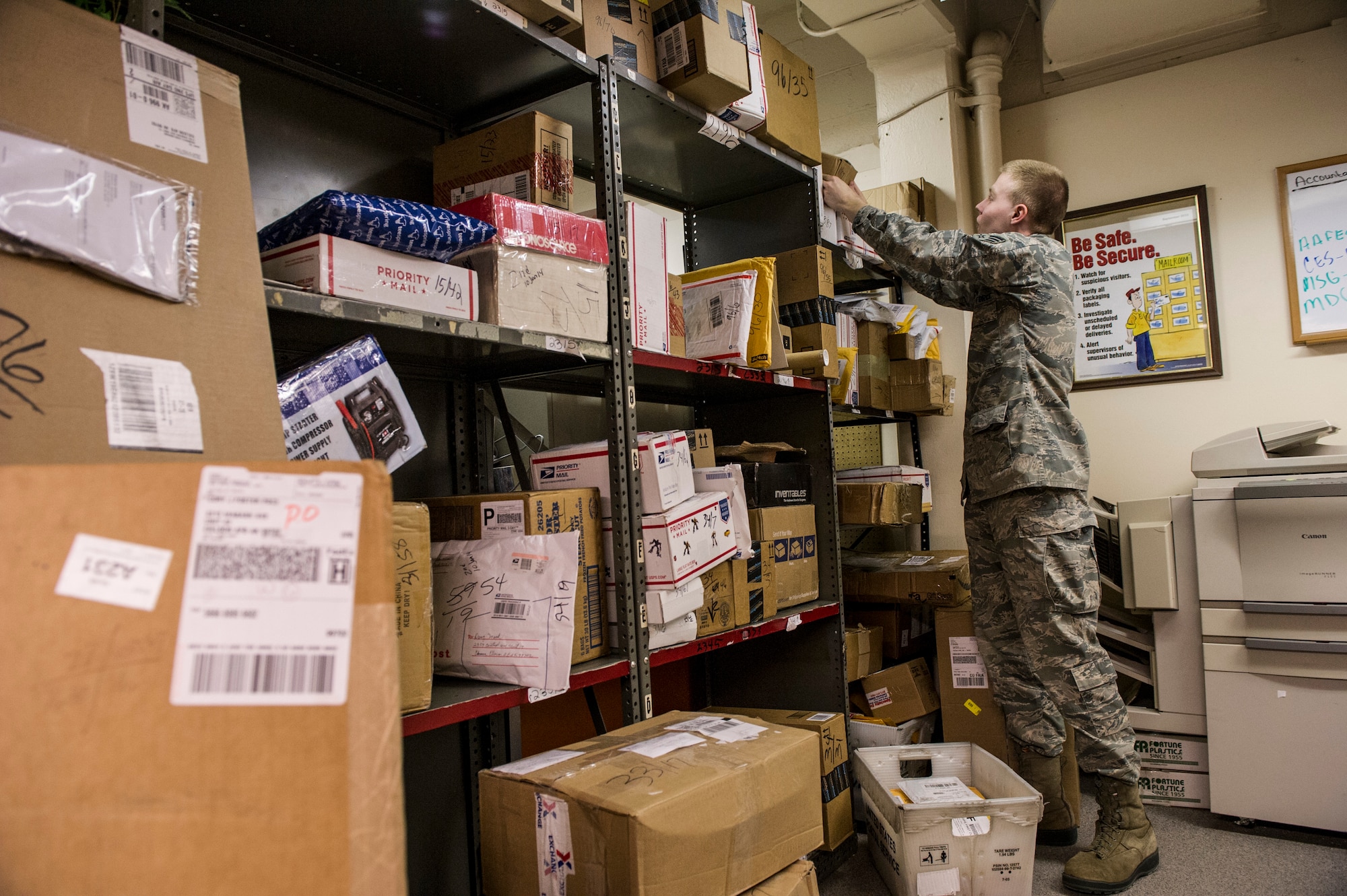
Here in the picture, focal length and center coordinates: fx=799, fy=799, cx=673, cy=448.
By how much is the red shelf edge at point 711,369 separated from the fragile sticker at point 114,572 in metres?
1.28

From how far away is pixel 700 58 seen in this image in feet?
6.15

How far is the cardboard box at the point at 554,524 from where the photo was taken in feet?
4.92

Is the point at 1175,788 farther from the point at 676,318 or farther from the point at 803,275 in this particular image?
the point at 676,318

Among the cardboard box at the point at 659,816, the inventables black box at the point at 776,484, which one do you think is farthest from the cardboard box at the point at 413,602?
the inventables black box at the point at 776,484

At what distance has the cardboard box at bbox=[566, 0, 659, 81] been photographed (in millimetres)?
1732

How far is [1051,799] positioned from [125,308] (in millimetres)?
2581

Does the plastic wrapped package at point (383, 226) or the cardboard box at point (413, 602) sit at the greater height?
the plastic wrapped package at point (383, 226)

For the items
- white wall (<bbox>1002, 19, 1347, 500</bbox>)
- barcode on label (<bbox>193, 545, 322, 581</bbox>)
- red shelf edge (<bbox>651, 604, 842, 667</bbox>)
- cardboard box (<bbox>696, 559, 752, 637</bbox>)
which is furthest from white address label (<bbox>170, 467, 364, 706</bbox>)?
white wall (<bbox>1002, 19, 1347, 500</bbox>)

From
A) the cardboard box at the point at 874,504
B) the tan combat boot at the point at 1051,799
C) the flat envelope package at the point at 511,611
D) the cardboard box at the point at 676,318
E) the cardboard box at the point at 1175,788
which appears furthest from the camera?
the cardboard box at the point at 874,504

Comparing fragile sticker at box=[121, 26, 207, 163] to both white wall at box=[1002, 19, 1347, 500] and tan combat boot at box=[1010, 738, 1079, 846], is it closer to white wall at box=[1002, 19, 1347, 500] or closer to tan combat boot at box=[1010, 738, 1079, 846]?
tan combat boot at box=[1010, 738, 1079, 846]

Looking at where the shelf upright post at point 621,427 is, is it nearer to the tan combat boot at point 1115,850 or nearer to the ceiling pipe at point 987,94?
the tan combat boot at point 1115,850

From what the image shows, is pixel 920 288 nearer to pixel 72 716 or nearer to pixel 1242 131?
pixel 1242 131

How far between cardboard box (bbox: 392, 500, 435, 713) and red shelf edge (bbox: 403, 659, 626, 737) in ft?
0.06

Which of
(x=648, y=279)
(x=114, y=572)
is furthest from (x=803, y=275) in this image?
(x=114, y=572)
